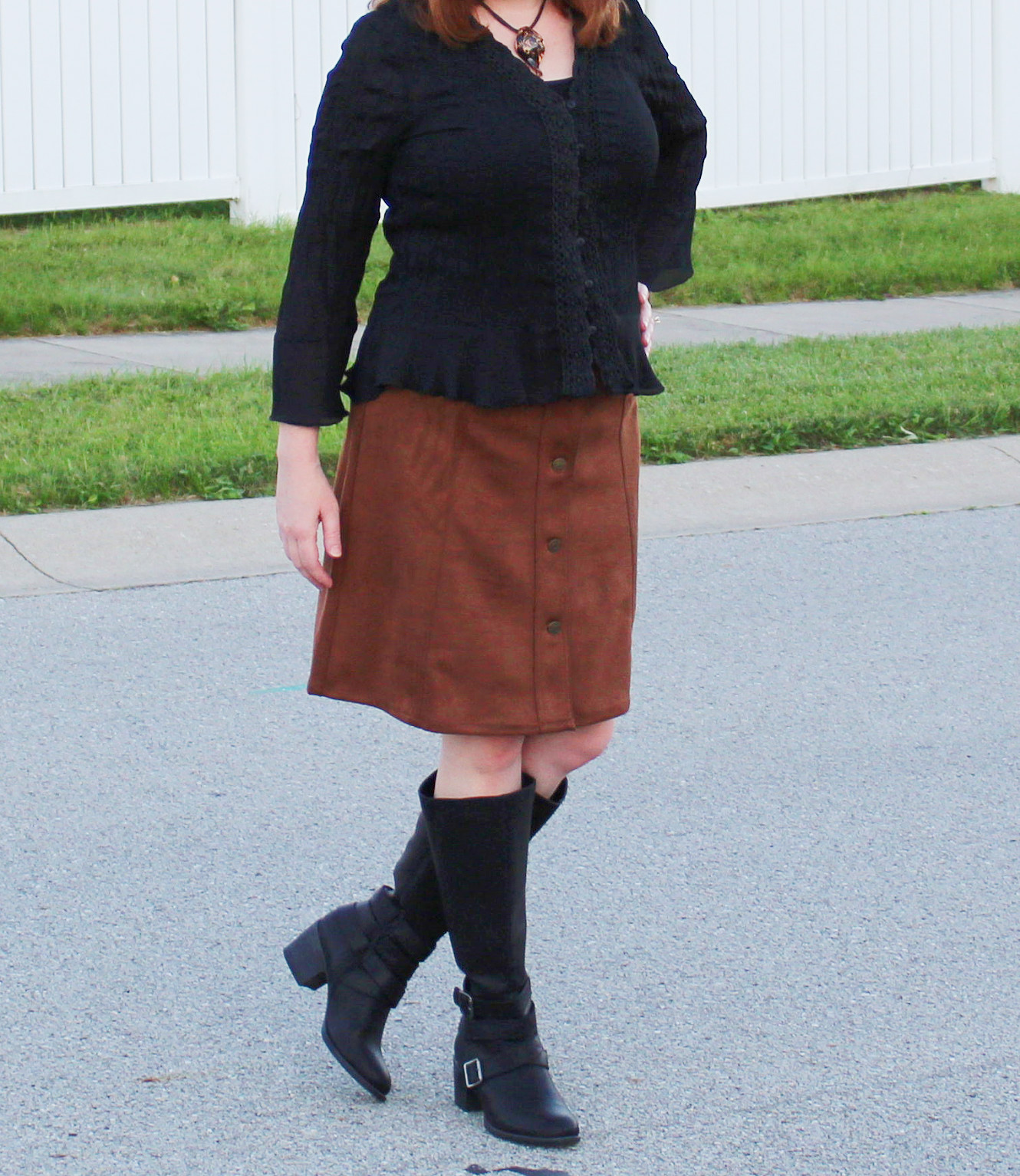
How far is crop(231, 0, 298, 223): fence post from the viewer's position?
1116cm

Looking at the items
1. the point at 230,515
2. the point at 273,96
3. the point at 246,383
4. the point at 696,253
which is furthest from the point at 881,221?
the point at 230,515

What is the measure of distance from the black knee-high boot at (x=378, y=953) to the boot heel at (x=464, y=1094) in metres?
0.11

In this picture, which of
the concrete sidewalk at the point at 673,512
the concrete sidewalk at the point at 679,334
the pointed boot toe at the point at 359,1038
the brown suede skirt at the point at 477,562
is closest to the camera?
the brown suede skirt at the point at 477,562

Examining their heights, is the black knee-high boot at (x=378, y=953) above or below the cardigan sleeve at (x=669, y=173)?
below

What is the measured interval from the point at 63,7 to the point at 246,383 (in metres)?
4.20

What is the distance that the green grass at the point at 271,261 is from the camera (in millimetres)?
9367

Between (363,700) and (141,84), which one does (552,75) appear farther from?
(141,84)

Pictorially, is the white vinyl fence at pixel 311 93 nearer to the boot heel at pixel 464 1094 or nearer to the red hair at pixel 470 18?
the red hair at pixel 470 18

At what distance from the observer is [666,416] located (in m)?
7.19

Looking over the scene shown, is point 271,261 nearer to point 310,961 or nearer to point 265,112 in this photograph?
point 265,112

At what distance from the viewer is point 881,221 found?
40.2 feet

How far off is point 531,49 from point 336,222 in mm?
349

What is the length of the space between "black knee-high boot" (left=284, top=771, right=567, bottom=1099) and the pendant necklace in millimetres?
1061

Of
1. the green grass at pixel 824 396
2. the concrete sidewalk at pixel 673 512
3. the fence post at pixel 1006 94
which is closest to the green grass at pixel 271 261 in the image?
the fence post at pixel 1006 94
